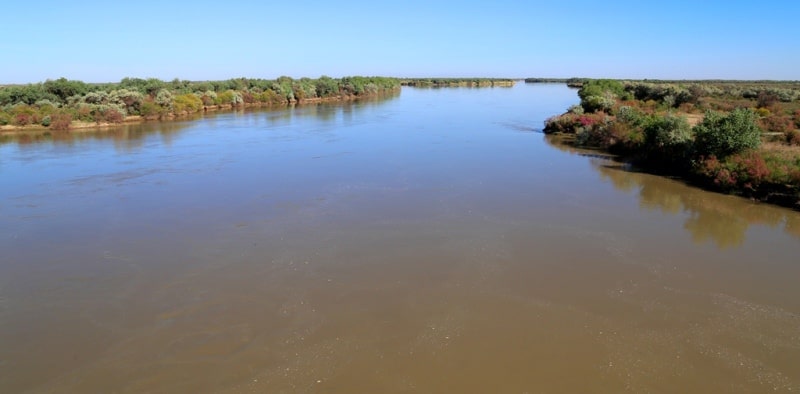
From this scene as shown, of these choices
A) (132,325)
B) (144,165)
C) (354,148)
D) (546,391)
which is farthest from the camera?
(354,148)

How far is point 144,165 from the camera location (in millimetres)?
24406

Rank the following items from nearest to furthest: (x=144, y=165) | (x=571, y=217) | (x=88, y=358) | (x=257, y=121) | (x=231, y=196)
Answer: (x=88, y=358)
(x=571, y=217)
(x=231, y=196)
(x=144, y=165)
(x=257, y=121)

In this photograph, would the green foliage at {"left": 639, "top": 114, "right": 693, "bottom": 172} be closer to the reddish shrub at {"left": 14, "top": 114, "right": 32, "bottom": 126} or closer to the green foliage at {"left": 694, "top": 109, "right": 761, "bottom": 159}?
the green foliage at {"left": 694, "top": 109, "right": 761, "bottom": 159}

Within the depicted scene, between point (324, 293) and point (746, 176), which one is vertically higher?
point (746, 176)

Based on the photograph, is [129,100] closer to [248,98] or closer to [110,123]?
[110,123]

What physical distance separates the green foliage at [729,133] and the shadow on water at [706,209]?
196cm

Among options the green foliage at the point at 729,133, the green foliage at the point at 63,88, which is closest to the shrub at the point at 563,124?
the green foliage at the point at 729,133

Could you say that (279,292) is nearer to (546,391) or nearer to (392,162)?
(546,391)

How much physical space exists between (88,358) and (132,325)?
3.55 feet

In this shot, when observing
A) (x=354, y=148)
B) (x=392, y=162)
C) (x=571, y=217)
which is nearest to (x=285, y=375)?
(x=571, y=217)

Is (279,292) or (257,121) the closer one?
(279,292)

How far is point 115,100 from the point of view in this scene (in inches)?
1754

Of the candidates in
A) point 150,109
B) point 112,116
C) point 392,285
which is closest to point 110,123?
point 112,116

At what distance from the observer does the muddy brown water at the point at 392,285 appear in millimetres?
8047
